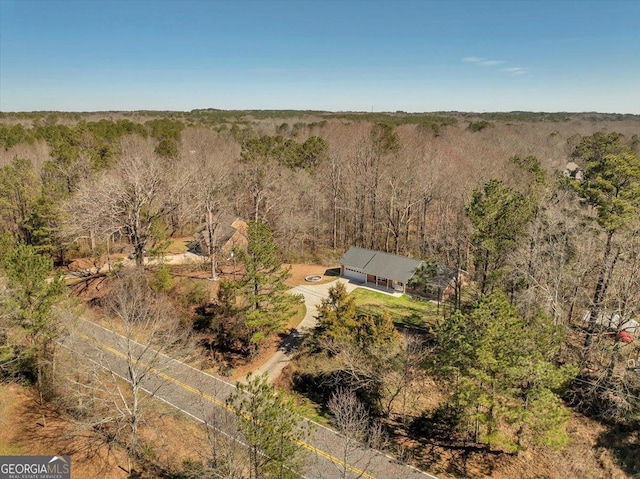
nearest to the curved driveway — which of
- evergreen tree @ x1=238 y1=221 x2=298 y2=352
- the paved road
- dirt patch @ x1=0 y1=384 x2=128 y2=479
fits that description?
evergreen tree @ x1=238 y1=221 x2=298 y2=352

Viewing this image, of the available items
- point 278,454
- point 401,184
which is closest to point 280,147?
point 401,184

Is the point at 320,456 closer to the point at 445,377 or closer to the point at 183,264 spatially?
the point at 445,377

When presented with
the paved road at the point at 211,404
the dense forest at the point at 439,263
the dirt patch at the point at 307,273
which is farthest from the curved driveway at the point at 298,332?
the paved road at the point at 211,404

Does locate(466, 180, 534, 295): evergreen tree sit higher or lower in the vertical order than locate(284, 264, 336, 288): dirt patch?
higher

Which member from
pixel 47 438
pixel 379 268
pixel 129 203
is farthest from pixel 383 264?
pixel 47 438

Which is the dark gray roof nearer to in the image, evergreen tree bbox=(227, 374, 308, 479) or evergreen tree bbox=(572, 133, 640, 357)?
evergreen tree bbox=(572, 133, 640, 357)

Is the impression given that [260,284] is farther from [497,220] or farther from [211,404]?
[497,220]
